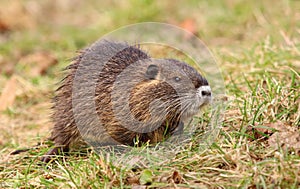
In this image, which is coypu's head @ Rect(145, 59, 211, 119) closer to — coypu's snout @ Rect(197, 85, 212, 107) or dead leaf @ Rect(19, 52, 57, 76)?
coypu's snout @ Rect(197, 85, 212, 107)

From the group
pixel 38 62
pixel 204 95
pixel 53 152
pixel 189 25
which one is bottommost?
pixel 53 152

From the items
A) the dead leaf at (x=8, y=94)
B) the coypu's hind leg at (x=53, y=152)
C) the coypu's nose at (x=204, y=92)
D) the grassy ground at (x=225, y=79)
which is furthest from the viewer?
the dead leaf at (x=8, y=94)

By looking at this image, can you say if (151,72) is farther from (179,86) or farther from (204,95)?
(204,95)

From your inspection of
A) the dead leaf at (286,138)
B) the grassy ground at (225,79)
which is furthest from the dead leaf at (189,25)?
the dead leaf at (286,138)

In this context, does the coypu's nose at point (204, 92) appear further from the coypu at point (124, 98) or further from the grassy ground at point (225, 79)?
the grassy ground at point (225, 79)

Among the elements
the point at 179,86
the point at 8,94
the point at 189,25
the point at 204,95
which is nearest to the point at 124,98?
the point at 179,86
